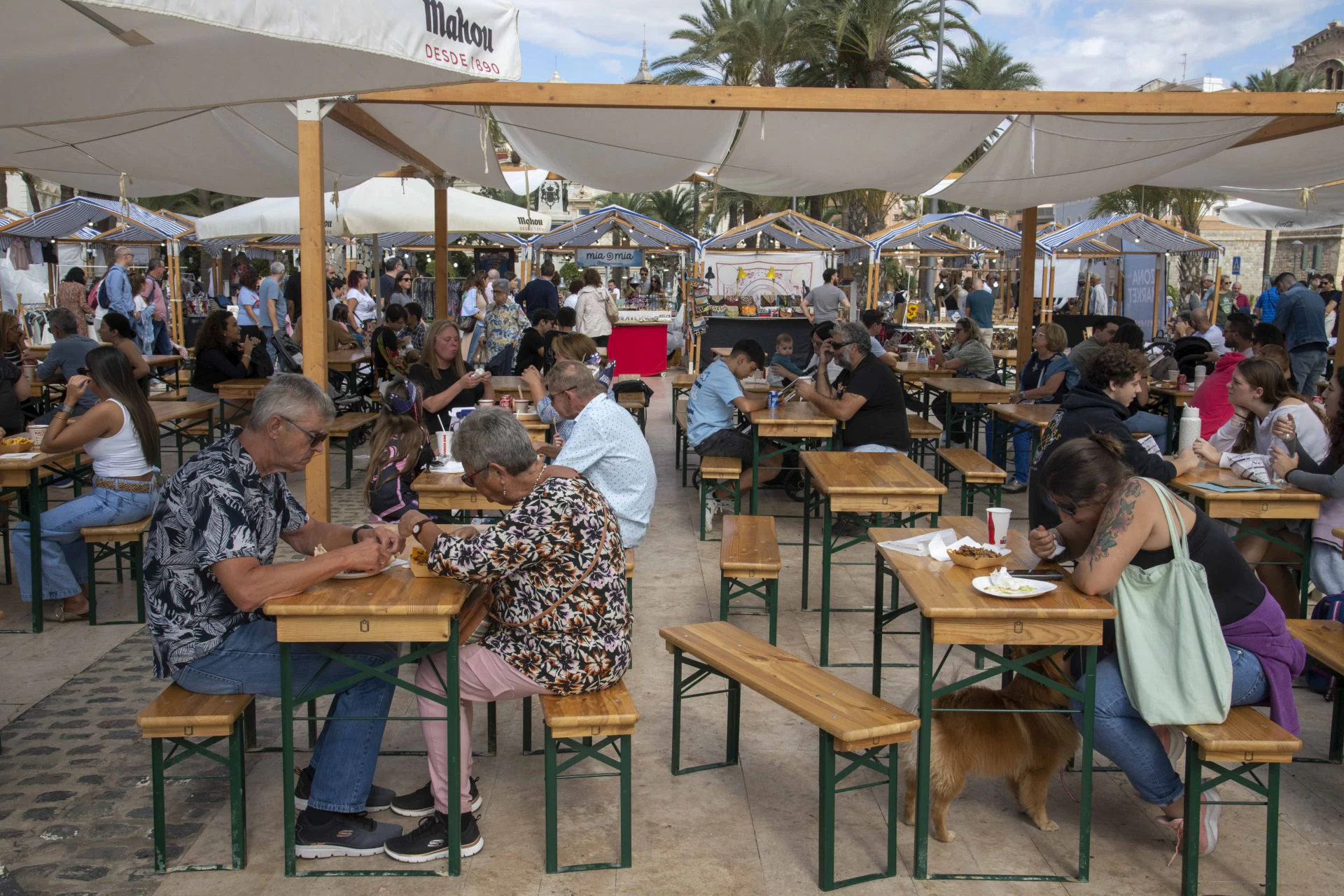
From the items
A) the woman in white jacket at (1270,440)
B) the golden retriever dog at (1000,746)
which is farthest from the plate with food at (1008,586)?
the woman in white jacket at (1270,440)

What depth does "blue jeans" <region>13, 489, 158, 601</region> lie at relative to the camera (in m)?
5.45

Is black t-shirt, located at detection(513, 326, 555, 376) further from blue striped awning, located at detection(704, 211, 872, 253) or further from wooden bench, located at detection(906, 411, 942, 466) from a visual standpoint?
blue striped awning, located at detection(704, 211, 872, 253)

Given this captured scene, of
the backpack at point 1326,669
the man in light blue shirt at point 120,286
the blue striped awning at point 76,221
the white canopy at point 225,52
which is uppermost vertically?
the blue striped awning at point 76,221

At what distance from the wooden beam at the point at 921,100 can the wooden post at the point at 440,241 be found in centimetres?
340

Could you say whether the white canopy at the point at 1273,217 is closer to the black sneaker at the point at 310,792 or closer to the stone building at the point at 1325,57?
the black sneaker at the point at 310,792

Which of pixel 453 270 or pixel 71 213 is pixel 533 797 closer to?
pixel 71 213

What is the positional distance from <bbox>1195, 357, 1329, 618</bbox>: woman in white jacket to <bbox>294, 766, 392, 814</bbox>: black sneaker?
3909 millimetres

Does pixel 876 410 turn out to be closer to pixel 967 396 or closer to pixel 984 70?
pixel 967 396

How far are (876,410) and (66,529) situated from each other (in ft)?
15.1

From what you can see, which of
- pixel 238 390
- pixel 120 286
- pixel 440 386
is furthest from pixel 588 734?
pixel 120 286

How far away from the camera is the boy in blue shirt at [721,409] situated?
25.1 feet

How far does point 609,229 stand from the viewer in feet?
71.7

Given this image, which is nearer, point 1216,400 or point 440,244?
point 1216,400

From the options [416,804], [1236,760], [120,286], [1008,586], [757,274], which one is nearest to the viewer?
[1236,760]
